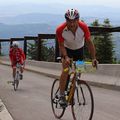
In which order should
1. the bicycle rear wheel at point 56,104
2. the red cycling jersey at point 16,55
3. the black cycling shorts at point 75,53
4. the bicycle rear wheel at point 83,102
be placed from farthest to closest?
the red cycling jersey at point 16,55, the bicycle rear wheel at point 56,104, the black cycling shorts at point 75,53, the bicycle rear wheel at point 83,102

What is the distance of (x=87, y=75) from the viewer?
1798 centimetres

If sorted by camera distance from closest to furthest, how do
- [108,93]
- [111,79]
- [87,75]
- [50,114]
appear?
[50,114] < [108,93] < [111,79] < [87,75]

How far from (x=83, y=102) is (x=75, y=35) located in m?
1.03

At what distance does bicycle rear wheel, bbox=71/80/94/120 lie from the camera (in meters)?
8.16

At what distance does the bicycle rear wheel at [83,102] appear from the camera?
26.8 feet

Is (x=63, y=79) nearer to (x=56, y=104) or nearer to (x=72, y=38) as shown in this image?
(x=72, y=38)

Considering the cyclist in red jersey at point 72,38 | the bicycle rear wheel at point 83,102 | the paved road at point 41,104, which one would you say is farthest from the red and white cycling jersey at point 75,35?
the paved road at point 41,104

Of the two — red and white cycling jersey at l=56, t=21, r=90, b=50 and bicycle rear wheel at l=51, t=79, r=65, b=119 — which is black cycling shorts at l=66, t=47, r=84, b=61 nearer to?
red and white cycling jersey at l=56, t=21, r=90, b=50

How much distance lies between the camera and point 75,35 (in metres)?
8.45

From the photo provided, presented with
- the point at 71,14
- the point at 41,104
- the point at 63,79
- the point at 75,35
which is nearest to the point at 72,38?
the point at 75,35

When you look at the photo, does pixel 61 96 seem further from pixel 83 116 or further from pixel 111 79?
pixel 111 79

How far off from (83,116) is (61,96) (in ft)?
2.29

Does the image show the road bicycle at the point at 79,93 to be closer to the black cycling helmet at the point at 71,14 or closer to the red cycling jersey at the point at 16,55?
the black cycling helmet at the point at 71,14

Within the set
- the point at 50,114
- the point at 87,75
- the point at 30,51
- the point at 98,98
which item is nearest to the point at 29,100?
the point at 98,98
